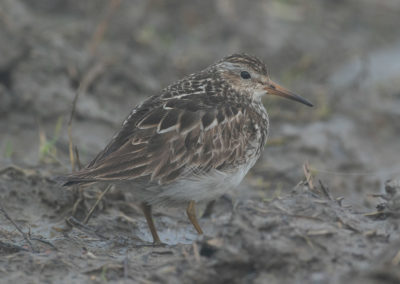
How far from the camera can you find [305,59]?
32.0 ft

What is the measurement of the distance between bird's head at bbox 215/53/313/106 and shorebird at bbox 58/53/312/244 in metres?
0.23

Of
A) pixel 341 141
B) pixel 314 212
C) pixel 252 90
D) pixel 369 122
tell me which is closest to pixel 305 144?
pixel 341 141

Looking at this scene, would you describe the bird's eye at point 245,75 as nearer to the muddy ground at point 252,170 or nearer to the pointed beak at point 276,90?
the pointed beak at point 276,90

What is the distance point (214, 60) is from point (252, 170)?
8.14 feet

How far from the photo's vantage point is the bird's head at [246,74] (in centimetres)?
608

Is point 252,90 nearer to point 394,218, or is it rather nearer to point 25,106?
point 394,218

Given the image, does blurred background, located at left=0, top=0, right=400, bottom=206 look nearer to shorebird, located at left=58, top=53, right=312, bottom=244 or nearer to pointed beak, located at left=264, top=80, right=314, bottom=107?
pointed beak, located at left=264, top=80, right=314, bottom=107

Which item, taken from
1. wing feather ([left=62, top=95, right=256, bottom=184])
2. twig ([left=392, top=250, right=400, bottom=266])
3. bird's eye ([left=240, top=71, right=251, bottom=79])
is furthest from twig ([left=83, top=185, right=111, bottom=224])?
twig ([left=392, top=250, right=400, bottom=266])

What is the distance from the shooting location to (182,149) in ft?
17.1

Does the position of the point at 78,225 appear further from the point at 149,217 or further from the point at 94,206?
the point at 149,217

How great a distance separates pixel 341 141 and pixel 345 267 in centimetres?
428

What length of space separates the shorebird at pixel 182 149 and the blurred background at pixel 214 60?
116 centimetres

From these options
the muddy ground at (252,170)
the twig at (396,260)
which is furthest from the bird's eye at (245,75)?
the twig at (396,260)

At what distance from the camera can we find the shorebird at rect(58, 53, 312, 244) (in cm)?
504
